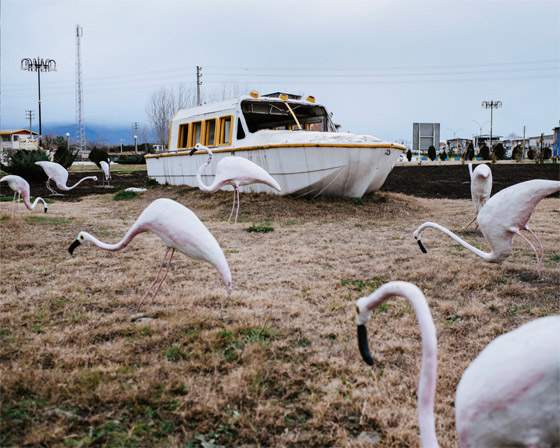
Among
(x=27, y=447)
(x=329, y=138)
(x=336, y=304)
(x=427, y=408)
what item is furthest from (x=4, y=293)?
(x=329, y=138)

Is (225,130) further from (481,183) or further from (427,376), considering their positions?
(427,376)

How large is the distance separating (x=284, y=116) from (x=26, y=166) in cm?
1091

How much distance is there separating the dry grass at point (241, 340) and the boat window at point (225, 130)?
476 centimetres

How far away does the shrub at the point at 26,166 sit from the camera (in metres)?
15.8

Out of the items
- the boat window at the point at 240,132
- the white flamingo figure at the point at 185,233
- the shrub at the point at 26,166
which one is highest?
the boat window at the point at 240,132

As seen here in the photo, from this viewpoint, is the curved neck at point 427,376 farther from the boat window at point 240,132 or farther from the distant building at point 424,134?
the distant building at point 424,134

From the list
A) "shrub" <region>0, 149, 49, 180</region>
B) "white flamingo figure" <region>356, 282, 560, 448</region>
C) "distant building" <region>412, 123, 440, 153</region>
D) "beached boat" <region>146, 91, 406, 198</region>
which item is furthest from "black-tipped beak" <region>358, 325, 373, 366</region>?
"distant building" <region>412, 123, 440, 153</region>

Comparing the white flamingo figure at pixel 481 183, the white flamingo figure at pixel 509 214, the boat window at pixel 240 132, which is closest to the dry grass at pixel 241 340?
the white flamingo figure at pixel 509 214

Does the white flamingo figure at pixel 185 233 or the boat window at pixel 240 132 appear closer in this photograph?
the white flamingo figure at pixel 185 233

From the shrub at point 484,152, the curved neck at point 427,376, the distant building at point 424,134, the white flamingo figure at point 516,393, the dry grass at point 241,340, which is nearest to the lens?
the white flamingo figure at point 516,393

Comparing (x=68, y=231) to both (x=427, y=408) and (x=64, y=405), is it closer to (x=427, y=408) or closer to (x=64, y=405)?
(x=64, y=405)

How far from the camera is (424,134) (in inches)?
1522

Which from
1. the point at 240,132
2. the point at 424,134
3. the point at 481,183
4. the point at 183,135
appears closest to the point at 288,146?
the point at 240,132

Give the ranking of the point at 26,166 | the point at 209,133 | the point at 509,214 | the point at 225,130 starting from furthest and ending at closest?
the point at 26,166, the point at 209,133, the point at 225,130, the point at 509,214
